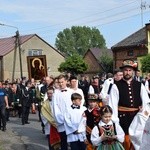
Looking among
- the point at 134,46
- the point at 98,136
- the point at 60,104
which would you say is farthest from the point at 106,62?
the point at 98,136

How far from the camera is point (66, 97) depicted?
8734 millimetres

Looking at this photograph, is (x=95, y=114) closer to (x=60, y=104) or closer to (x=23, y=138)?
(x=60, y=104)

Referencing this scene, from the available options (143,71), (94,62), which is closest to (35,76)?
(143,71)

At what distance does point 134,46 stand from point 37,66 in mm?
35078

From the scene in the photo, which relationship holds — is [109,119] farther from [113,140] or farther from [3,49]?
[3,49]

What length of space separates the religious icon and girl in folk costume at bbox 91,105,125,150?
788cm

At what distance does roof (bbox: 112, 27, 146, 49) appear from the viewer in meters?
49.1

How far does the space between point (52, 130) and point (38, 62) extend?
18.6 ft

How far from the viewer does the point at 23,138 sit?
13141mm

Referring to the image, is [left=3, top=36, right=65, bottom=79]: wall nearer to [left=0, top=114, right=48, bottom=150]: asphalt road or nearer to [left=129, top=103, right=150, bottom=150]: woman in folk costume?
[left=0, top=114, right=48, bottom=150]: asphalt road

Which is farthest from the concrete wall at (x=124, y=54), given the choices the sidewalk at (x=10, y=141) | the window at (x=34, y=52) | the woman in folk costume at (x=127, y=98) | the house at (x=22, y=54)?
the woman in folk costume at (x=127, y=98)

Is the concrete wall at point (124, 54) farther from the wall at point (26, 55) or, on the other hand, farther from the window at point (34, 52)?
the window at point (34, 52)

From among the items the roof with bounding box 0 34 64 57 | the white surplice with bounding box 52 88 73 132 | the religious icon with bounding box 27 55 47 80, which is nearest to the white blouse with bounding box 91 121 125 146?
the white surplice with bounding box 52 88 73 132

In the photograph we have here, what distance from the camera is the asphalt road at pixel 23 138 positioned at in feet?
37.8
